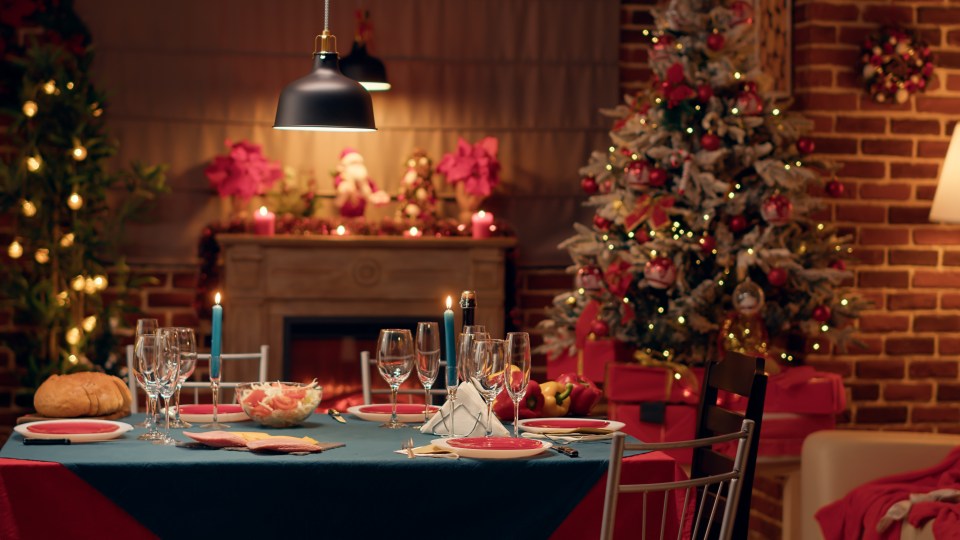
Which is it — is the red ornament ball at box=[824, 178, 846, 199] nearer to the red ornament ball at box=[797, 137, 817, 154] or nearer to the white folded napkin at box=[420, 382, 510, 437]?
the red ornament ball at box=[797, 137, 817, 154]

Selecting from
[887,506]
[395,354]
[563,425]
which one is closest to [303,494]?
[395,354]

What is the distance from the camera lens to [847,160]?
193 inches

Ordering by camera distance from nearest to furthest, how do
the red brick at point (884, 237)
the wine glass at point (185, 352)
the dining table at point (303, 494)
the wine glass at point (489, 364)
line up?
the dining table at point (303, 494), the wine glass at point (489, 364), the wine glass at point (185, 352), the red brick at point (884, 237)

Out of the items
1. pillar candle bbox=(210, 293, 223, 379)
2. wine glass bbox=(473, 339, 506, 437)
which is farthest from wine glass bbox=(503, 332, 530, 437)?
pillar candle bbox=(210, 293, 223, 379)

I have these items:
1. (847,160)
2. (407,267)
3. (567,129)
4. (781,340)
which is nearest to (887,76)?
(847,160)

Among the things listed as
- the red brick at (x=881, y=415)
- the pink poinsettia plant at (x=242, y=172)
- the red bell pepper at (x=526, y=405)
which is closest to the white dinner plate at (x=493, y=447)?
the red bell pepper at (x=526, y=405)

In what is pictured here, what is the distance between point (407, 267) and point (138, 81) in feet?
4.73

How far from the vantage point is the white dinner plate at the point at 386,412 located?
3.02 metres

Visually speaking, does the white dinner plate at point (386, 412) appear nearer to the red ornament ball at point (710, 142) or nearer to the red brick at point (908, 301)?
the red ornament ball at point (710, 142)

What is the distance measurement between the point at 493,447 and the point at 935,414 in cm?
300

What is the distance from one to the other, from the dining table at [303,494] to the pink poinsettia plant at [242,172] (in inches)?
121

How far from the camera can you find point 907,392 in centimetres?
495

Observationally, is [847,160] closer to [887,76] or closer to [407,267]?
[887,76]

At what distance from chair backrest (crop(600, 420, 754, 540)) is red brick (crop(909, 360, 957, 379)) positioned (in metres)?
2.44
